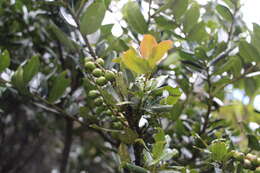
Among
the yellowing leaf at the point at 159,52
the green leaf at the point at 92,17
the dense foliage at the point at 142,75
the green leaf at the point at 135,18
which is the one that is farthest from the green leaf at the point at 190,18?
the yellowing leaf at the point at 159,52

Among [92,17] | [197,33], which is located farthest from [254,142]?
[92,17]

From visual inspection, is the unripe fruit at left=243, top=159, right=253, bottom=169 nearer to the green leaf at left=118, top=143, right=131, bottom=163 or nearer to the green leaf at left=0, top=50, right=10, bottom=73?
the green leaf at left=118, top=143, right=131, bottom=163

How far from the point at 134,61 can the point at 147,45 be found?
35 mm

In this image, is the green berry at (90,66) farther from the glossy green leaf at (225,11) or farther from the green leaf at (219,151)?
the glossy green leaf at (225,11)

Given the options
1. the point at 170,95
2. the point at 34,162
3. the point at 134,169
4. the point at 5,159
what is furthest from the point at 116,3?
the point at 34,162

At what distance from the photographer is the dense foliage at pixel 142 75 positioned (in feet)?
2.10

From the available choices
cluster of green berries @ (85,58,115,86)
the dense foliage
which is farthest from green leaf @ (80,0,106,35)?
cluster of green berries @ (85,58,115,86)

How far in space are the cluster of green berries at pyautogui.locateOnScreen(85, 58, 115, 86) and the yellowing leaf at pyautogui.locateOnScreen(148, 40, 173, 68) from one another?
0.31ft

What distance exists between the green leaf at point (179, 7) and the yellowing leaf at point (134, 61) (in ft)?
1.04

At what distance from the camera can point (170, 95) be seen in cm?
67

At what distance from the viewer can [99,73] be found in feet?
2.18

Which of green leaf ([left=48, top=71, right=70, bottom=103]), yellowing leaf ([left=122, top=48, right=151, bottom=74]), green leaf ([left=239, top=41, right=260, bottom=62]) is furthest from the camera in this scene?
green leaf ([left=48, top=71, right=70, bottom=103])

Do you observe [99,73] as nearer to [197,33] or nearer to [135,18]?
[135,18]

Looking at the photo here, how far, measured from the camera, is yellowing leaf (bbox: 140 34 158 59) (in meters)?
0.58
